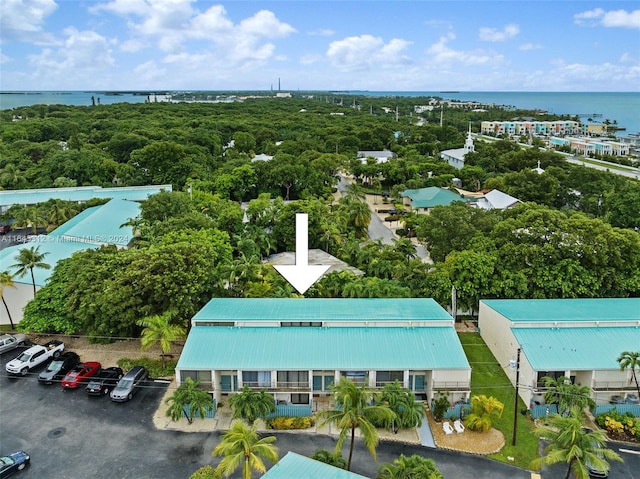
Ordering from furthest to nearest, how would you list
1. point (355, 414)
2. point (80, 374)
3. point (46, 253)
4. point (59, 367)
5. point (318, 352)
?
point (46, 253) < point (59, 367) < point (80, 374) < point (318, 352) < point (355, 414)

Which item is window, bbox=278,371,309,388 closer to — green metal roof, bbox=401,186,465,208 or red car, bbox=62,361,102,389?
red car, bbox=62,361,102,389

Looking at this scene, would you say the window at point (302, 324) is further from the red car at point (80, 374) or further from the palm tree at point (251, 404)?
the red car at point (80, 374)

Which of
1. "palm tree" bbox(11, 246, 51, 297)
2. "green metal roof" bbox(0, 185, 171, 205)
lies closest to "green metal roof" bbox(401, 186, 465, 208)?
"green metal roof" bbox(0, 185, 171, 205)

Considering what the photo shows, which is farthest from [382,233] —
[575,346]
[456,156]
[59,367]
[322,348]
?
[456,156]

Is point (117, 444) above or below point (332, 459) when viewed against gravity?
below

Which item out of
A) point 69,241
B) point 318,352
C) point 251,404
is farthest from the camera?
point 69,241

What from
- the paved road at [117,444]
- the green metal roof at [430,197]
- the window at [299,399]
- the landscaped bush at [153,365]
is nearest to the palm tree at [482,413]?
the paved road at [117,444]

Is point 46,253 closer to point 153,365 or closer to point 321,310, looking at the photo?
point 153,365
